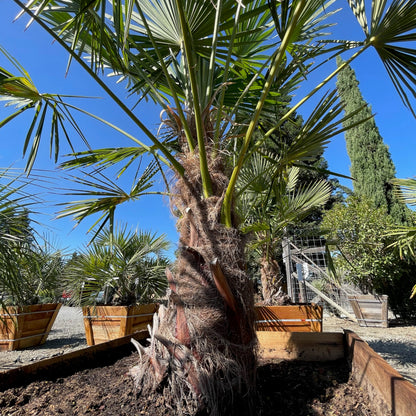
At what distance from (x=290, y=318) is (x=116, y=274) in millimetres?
2302

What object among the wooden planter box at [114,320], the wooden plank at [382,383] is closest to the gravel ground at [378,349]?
the wooden planter box at [114,320]

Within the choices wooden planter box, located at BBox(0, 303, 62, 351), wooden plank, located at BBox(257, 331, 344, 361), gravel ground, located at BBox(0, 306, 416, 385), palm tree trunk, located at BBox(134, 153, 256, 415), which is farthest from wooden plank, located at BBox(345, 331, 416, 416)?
wooden planter box, located at BBox(0, 303, 62, 351)

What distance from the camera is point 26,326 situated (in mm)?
3863

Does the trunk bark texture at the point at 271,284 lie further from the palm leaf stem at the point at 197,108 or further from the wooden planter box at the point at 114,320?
the palm leaf stem at the point at 197,108

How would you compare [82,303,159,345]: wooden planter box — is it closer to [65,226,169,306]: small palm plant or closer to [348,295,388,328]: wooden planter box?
[65,226,169,306]: small palm plant

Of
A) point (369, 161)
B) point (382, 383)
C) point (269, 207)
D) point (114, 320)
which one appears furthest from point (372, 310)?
point (369, 161)

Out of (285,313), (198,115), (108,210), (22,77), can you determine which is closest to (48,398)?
(108,210)

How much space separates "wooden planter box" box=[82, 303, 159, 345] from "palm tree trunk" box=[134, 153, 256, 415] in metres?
2.16

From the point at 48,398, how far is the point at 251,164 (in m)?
2.96

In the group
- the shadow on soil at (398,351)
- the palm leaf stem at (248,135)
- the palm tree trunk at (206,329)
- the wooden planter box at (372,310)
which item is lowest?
the shadow on soil at (398,351)

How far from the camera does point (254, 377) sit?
1.31 m

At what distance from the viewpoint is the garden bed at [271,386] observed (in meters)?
1.12

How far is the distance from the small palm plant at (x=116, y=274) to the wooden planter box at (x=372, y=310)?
4835 millimetres

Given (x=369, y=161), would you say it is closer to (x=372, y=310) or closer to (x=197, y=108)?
(x=372, y=310)
